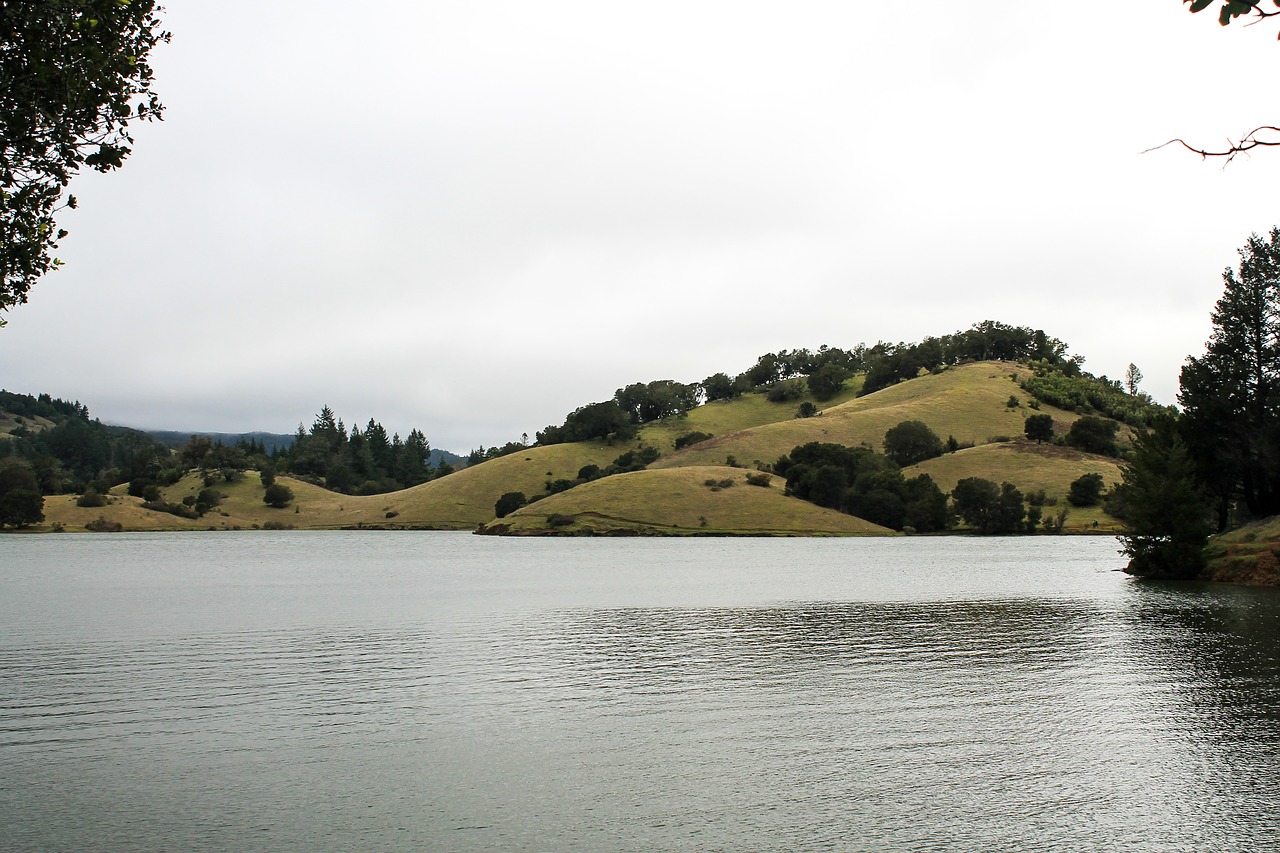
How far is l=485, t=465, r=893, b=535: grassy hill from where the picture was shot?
143 m

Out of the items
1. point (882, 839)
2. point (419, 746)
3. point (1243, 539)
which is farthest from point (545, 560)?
point (882, 839)

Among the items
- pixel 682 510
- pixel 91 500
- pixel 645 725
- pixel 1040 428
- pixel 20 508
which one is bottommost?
pixel 645 725

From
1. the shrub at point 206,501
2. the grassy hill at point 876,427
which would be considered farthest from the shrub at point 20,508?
the grassy hill at point 876,427

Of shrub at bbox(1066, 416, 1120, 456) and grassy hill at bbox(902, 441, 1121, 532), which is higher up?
shrub at bbox(1066, 416, 1120, 456)

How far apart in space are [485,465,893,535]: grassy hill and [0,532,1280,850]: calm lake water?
8957cm

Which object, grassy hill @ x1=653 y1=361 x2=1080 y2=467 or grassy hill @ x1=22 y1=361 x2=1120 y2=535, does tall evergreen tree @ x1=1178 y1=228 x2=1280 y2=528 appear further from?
grassy hill @ x1=653 y1=361 x2=1080 y2=467

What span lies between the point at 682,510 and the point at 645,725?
412 ft

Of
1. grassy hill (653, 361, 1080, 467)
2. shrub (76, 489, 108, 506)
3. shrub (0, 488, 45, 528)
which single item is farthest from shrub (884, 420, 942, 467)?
shrub (0, 488, 45, 528)

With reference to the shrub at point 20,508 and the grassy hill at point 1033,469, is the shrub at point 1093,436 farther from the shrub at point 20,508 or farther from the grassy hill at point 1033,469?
the shrub at point 20,508

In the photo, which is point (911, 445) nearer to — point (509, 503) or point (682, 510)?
point (682, 510)

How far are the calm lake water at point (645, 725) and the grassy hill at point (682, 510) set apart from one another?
8957 cm

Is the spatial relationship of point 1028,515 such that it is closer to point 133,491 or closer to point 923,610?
point 923,610

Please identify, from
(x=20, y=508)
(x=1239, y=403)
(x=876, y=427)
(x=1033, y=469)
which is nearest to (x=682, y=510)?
(x=876, y=427)

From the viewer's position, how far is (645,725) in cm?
2309
